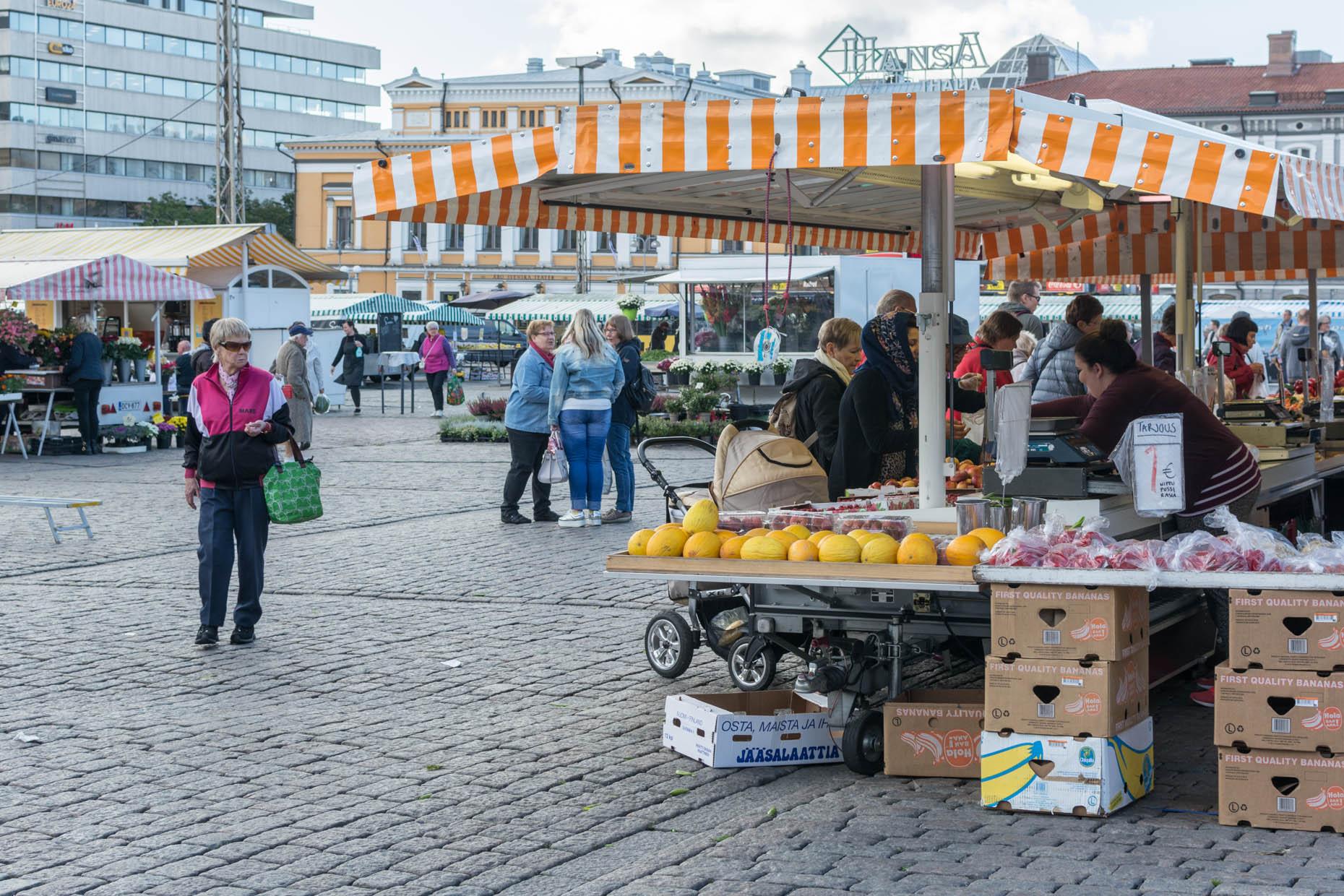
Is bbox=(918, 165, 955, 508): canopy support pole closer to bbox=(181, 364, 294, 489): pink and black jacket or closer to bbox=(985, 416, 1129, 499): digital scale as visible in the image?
bbox=(985, 416, 1129, 499): digital scale

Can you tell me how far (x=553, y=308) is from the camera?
174ft

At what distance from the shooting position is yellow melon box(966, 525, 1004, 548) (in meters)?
5.64

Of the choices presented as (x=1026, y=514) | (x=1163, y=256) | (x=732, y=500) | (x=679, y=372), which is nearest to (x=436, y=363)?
(x=679, y=372)

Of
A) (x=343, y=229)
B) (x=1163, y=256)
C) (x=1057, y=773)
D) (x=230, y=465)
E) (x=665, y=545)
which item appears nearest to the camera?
(x=1057, y=773)

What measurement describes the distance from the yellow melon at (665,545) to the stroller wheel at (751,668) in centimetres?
90

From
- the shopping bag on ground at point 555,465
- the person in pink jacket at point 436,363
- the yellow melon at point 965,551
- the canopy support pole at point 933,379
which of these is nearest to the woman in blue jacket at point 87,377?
the person in pink jacket at point 436,363

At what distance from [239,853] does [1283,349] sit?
23102mm

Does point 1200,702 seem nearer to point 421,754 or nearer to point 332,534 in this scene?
point 421,754

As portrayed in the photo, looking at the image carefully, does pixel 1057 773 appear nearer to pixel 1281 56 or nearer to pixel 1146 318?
pixel 1146 318

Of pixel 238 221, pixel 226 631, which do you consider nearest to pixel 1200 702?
pixel 226 631

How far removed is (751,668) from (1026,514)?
1.45 metres

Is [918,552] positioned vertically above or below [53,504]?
above

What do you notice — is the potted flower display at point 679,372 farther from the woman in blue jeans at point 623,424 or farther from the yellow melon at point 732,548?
the yellow melon at point 732,548

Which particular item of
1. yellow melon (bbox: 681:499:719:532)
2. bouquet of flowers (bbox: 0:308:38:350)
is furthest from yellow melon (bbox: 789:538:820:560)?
bouquet of flowers (bbox: 0:308:38:350)
